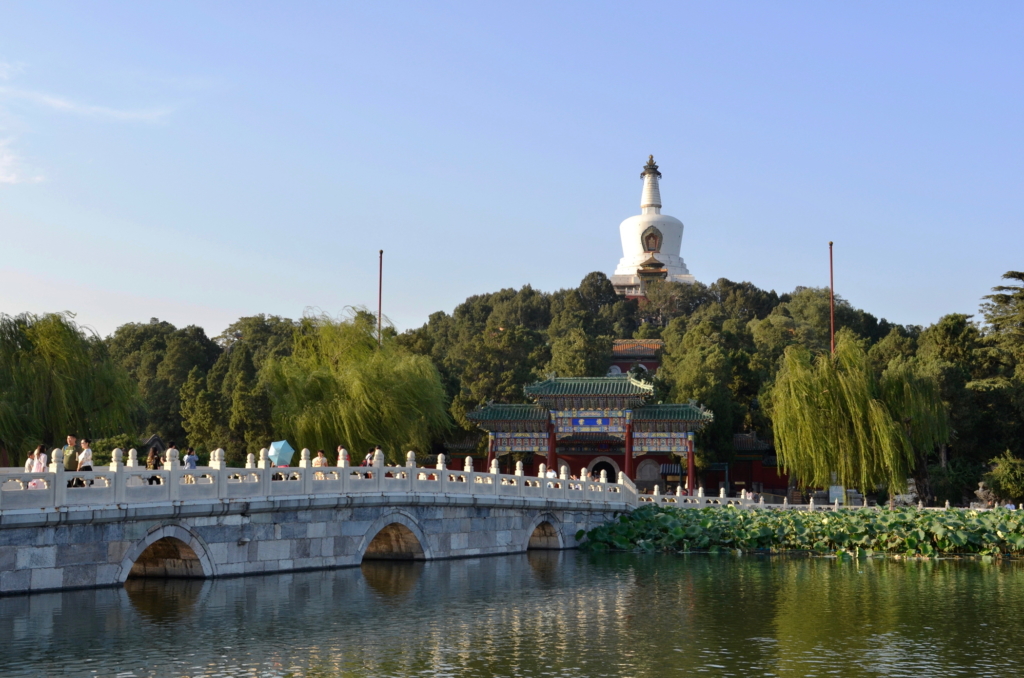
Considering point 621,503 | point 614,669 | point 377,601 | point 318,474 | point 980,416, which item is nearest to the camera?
point 614,669

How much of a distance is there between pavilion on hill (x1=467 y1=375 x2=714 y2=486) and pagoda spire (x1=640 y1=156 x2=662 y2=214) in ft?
142

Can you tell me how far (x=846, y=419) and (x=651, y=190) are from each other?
52.7 meters

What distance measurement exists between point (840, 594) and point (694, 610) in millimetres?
3061

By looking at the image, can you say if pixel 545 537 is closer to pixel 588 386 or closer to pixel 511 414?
pixel 588 386

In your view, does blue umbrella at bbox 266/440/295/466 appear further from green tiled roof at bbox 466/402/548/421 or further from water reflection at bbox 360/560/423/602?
green tiled roof at bbox 466/402/548/421

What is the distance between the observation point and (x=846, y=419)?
2983cm

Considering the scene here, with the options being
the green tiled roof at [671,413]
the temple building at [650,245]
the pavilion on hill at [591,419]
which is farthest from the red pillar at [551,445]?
the temple building at [650,245]

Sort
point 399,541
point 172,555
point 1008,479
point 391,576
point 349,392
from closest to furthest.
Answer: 1. point 172,555
2. point 391,576
3. point 399,541
4. point 349,392
5. point 1008,479

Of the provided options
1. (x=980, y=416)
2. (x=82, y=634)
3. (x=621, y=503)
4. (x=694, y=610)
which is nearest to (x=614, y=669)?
(x=694, y=610)

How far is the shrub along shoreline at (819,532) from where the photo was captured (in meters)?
24.4

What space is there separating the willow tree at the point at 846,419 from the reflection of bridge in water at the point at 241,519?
7.32 m

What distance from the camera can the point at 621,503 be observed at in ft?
92.3

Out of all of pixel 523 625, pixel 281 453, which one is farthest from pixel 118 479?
pixel 281 453

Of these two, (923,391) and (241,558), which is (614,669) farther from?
(923,391)
